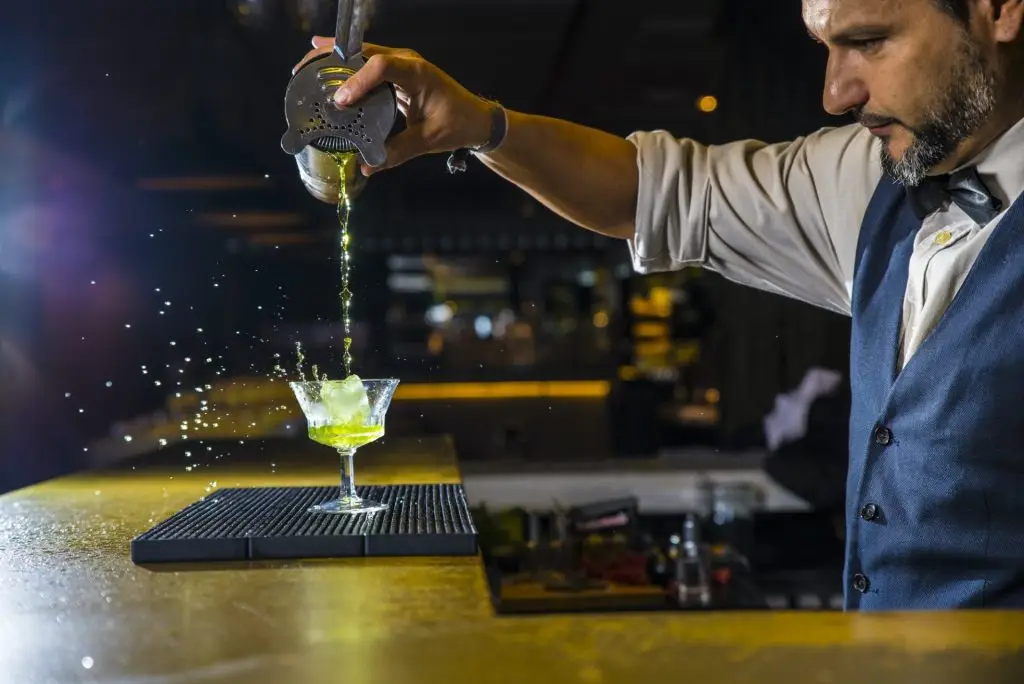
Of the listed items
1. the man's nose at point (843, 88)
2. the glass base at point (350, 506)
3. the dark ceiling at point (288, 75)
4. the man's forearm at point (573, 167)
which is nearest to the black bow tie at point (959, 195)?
the man's nose at point (843, 88)

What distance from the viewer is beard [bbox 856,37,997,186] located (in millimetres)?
1303

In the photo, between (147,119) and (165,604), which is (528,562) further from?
(165,604)

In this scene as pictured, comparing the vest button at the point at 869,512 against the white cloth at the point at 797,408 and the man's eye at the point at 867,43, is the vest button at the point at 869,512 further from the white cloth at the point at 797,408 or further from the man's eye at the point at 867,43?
the white cloth at the point at 797,408

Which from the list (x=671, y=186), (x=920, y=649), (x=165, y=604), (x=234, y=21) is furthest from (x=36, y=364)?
(x=920, y=649)

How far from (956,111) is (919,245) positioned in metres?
0.19

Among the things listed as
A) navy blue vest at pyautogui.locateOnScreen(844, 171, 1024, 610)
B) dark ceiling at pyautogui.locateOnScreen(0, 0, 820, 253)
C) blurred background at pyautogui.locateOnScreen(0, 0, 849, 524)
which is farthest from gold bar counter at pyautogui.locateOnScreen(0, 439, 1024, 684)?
dark ceiling at pyautogui.locateOnScreen(0, 0, 820, 253)

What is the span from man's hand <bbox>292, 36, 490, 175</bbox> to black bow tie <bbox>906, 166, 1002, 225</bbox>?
0.62 meters

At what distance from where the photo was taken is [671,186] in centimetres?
171

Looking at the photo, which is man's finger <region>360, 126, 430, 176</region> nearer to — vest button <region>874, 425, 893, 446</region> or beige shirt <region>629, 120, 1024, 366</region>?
beige shirt <region>629, 120, 1024, 366</region>

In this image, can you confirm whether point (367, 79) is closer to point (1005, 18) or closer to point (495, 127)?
point (495, 127)

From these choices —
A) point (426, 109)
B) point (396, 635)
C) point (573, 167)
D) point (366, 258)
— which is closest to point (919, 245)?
point (573, 167)

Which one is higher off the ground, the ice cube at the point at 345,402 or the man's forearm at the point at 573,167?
the man's forearm at the point at 573,167

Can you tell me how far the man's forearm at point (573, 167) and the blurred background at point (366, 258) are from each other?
30.3 inches

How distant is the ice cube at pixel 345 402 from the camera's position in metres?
1.37
